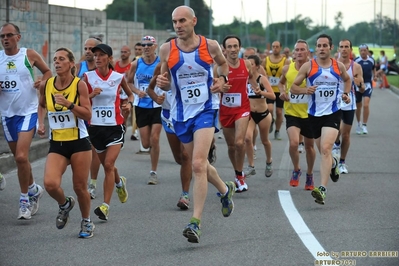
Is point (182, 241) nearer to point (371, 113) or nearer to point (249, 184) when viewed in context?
point (249, 184)

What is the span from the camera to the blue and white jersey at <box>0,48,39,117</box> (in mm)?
10141

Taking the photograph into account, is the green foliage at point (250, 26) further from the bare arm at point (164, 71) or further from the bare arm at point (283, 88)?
the bare arm at point (164, 71)

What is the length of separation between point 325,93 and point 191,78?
9.65 ft

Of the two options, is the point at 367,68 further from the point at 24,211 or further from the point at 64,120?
the point at 64,120

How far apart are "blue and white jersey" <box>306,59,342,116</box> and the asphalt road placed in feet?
3.76

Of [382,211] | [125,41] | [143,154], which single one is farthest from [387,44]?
[382,211]

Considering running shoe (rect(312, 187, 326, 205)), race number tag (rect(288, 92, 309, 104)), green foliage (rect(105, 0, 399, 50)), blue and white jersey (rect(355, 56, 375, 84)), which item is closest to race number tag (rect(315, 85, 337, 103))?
race number tag (rect(288, 92, 309, 104))

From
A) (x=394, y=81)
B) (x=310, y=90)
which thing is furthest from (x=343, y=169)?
(x=394, y=81)

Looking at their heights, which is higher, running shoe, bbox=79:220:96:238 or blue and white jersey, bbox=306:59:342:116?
blue and white jersey, bbox=306:59:342:116

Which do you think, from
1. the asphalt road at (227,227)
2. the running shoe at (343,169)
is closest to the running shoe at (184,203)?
the asphalt road at (227,227)

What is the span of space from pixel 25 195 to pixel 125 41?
2504 cm

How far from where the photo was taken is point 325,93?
445 inches

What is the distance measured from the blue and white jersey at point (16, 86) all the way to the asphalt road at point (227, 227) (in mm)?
1198

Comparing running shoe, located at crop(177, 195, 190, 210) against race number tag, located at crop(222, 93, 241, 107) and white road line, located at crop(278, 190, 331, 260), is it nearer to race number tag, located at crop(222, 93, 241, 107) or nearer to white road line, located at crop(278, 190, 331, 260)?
white road line, located at crop(278, 190, 331, 260)
